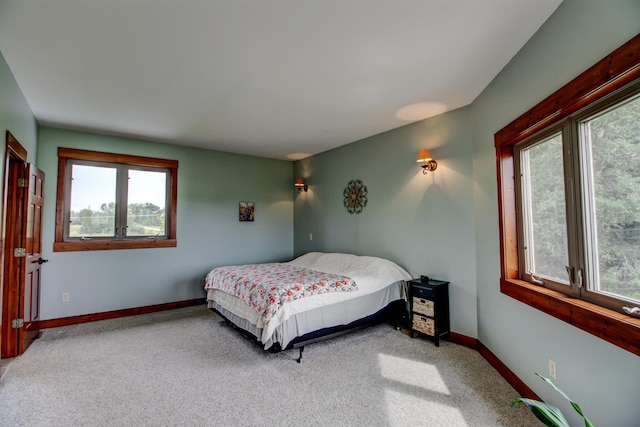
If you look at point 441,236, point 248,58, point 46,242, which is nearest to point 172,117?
point 248,58

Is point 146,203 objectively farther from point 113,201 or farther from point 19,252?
point 19,252

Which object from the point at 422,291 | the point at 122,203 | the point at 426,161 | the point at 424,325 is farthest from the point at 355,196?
the point at 122,203

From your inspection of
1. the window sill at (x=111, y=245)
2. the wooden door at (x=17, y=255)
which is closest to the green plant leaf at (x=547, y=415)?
→ the wooden door at (x=17, y=255)

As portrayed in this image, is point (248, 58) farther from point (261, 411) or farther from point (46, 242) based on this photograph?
point (46, 242)

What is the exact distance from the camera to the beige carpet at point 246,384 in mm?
2054

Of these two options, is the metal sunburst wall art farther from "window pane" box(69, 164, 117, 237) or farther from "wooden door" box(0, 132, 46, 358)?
"wooden door" box(0, 132, 46, 358)

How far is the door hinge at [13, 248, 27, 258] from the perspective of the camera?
2.98 metres

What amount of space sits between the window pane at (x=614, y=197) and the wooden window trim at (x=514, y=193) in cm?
14

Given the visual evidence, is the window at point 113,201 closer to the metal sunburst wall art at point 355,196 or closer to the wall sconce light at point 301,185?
the wall sconce light at point 301,185

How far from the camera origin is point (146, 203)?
4605 millimetres

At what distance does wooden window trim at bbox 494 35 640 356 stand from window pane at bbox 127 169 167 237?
15.0 ft

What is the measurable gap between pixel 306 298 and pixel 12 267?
114 inches

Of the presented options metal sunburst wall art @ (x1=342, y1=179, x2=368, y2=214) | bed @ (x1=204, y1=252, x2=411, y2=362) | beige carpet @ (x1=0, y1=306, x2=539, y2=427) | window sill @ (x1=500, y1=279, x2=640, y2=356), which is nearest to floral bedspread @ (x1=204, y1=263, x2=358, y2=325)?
bed @ (x1=204, y1=252, x2=411, y2=362)

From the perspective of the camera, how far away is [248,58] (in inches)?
Result: 92.9
